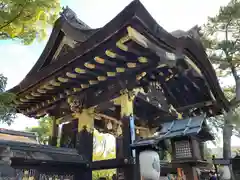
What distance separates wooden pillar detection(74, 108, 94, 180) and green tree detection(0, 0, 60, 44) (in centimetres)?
244

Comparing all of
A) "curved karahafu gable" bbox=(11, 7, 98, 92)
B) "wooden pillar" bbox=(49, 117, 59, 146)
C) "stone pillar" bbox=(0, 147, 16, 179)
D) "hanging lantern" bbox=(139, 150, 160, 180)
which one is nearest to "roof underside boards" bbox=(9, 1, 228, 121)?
"curved karahafu gable" bbox=(11, 7, 98, 92)

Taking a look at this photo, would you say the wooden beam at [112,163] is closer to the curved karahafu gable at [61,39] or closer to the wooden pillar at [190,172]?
the wooden pillar at [190,172]

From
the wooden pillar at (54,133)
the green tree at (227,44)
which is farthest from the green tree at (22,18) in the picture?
the green tree at (227,44)

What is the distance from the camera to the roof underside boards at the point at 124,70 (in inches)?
150

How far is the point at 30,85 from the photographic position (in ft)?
18.6

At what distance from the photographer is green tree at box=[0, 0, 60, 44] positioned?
4.38 metres

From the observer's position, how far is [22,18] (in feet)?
15.4

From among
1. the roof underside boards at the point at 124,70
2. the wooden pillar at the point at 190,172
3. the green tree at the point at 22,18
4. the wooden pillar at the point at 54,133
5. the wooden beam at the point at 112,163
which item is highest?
the green tree at the point at 22,18

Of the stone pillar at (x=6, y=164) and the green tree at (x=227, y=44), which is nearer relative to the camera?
the stone pillar at (x=6, y=164)

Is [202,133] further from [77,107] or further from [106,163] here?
[77,107]

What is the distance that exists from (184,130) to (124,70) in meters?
1.85

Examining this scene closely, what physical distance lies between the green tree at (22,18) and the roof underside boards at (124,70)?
884mm

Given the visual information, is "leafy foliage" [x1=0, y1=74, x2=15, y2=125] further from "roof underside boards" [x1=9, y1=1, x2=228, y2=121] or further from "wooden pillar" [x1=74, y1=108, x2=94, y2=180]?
"wooden pillar" [x1=74, y1=108, x2=94, y2=180]

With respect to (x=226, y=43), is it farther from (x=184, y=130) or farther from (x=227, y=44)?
(x=184, y=130)
